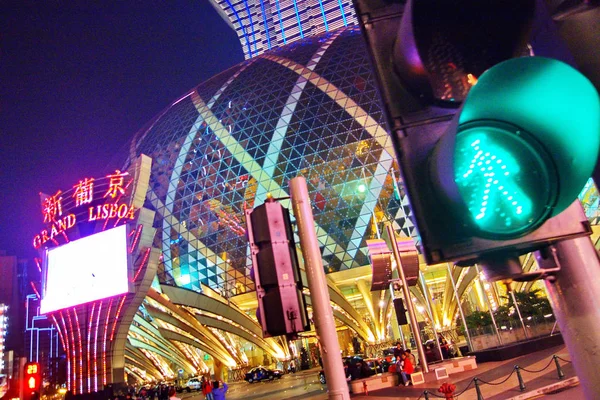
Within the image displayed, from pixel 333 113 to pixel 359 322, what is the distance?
73.0 ft

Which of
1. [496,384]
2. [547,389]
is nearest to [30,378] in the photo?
[496,384]

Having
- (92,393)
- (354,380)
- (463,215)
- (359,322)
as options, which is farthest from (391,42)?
(359,322)

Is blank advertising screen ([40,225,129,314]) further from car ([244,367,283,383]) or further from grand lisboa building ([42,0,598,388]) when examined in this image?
car ([244,367,283,383])

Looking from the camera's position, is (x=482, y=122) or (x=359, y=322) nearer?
(x=482, y=122)

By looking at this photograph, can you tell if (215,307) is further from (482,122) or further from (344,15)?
(344,15)

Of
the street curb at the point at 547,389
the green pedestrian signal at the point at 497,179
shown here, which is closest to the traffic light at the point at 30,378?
the street curb at the point at 547,389

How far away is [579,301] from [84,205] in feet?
110

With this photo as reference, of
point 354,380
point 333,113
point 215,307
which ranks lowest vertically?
point 354,380

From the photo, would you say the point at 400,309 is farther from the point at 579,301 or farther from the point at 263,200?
the point at 263,200

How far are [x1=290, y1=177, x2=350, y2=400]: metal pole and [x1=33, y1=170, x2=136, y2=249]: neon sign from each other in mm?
27143

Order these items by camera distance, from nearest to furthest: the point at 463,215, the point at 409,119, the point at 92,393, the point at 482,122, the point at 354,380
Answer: the point at 463,215 < the point at 482,122 < the point at 409,119 < the point at 354,380 < the point at 92,393

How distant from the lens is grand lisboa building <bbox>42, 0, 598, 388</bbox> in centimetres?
4484

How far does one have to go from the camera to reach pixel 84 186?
104 feet

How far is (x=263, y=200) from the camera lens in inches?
1674
